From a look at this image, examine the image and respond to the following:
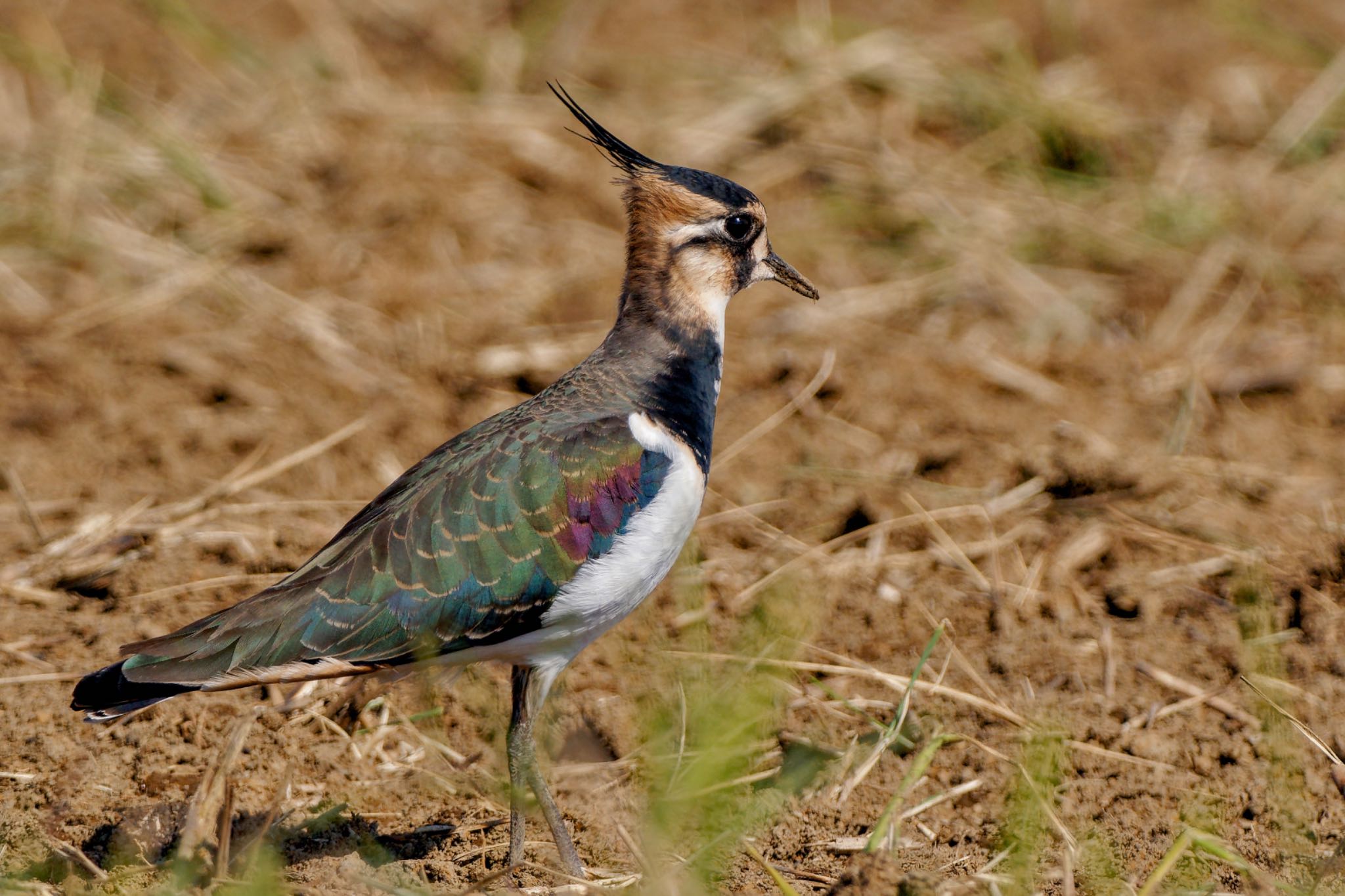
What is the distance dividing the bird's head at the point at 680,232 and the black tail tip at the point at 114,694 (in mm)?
2140

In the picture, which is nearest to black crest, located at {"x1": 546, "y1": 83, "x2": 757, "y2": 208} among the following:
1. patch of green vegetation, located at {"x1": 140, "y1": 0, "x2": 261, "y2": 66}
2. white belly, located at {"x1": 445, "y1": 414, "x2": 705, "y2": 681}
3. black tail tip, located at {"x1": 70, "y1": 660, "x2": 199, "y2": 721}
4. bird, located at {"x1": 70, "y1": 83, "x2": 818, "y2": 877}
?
bird, located at {"x1": 70, "y1": 83, "x2": 818, "y2": 877}

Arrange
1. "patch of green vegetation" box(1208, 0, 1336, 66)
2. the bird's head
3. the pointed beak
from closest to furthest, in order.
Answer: the bird's head
the pointed beak
"patch of green vegetation" box(1208, 0, 1336, 66)

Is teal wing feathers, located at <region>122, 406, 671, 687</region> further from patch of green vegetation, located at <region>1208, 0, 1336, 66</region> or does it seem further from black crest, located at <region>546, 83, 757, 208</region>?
patch of green vegetation, located at <region>1208, 0, 1336, 66</region>

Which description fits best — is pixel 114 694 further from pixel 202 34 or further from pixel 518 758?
pixel 202 34

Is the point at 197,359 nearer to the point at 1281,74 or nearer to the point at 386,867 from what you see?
the point at 386,867

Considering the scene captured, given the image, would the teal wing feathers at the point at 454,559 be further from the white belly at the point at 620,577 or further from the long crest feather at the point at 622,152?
the long crest feather at the point at 622,152

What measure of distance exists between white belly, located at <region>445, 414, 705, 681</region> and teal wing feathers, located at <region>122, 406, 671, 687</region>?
0.12 ft

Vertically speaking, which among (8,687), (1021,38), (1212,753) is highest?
(1021,38)

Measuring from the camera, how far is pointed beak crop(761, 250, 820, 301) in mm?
5566

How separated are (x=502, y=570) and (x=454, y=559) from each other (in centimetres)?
16

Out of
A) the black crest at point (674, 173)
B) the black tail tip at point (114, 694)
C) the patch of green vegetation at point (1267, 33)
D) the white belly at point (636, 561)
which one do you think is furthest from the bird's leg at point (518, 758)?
the patch of green vegetation at point (1267, 33)

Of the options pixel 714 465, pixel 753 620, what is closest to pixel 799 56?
pixel 714 465

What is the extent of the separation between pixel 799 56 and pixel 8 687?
22.3ft

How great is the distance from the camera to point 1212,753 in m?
4.97
